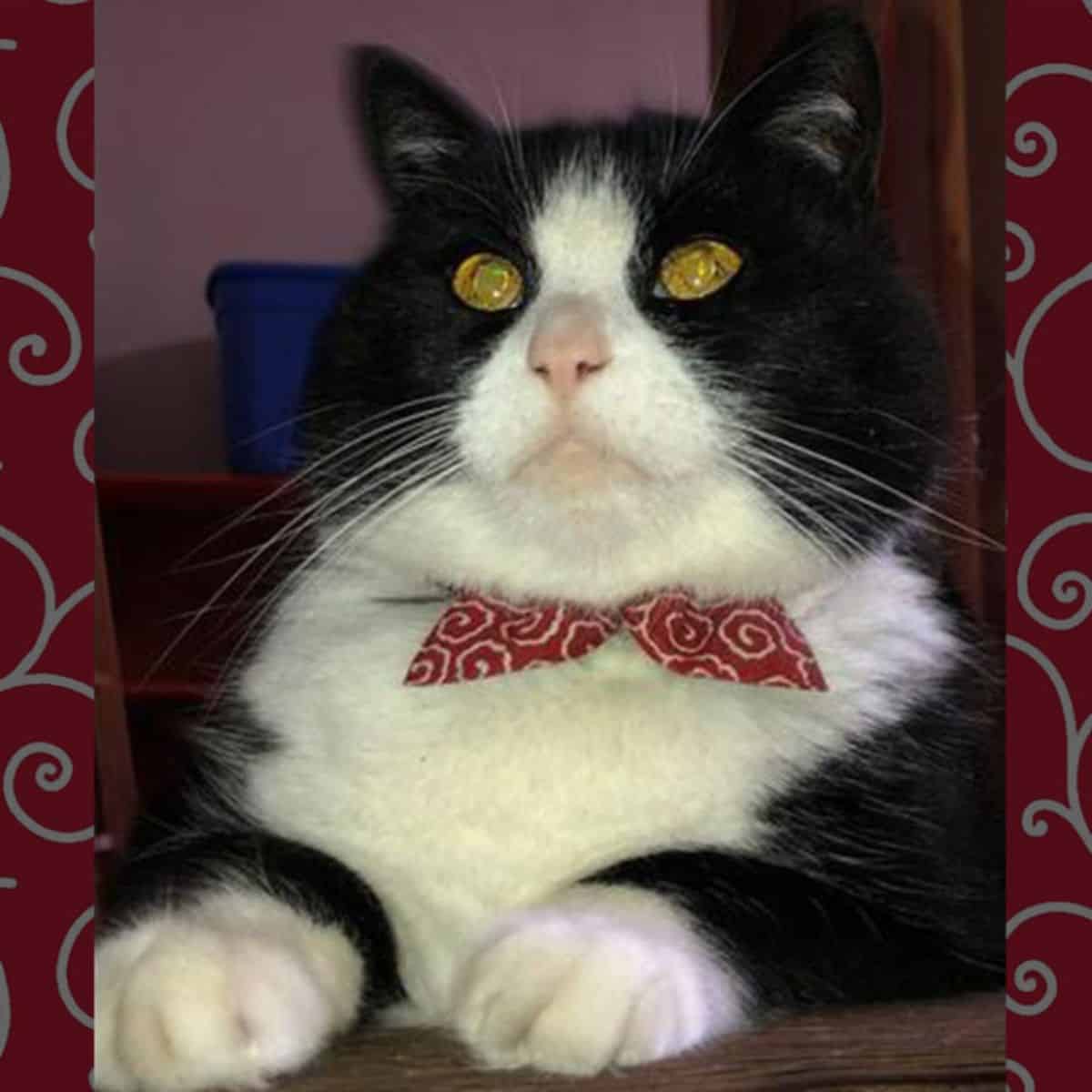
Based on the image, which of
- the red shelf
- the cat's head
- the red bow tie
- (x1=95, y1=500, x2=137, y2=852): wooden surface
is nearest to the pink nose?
the cat's head

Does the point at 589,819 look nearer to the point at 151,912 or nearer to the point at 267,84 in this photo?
the point at 151,912

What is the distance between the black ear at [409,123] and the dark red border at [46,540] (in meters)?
0.42

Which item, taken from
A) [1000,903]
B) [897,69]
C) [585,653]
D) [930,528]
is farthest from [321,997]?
[897,69]

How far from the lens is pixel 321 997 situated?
0.75m

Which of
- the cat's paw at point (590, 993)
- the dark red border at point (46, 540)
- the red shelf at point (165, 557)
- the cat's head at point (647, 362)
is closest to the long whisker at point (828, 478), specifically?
the cat's head at point (647, 362)

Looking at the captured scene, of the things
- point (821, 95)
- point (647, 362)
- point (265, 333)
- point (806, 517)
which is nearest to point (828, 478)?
point (806, 517)

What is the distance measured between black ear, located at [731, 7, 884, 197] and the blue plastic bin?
88cm

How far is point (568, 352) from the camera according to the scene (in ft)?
2.69

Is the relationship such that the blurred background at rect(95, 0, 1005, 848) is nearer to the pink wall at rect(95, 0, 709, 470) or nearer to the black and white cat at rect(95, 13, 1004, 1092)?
the pink wall at rect(95, 0, 709, 470)

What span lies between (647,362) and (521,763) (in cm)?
22

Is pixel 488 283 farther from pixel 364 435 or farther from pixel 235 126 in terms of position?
pixel 235 126

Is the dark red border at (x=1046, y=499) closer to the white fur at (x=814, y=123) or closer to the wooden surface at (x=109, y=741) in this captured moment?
the white fur at (x=814, y=123)

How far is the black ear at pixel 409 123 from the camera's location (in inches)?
41.3

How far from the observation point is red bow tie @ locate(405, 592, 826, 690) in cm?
87
